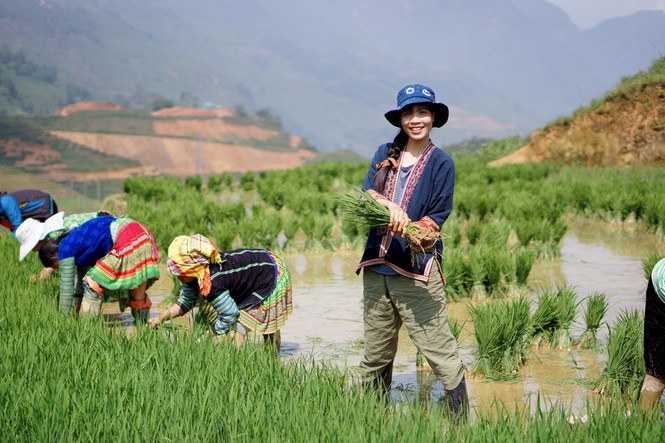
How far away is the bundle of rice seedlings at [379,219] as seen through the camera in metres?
3.10

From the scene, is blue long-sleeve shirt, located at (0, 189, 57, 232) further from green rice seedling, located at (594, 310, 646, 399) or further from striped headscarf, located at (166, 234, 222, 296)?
green rice seedling, located at (594, 310, 646, 399)

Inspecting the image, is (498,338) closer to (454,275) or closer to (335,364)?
(335,364)

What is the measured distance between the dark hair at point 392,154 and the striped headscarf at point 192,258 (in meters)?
0.89

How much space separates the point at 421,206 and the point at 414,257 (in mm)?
227

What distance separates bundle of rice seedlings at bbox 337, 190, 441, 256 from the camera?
3.10 m

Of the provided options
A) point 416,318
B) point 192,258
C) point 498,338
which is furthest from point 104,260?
point 498,338

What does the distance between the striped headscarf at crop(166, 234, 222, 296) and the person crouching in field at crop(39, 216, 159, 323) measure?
0.87 m

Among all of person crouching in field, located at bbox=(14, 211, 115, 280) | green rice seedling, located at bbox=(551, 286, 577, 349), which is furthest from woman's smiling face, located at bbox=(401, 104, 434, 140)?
person crouching in field, located at bbox=(14, 211, 115, 280)

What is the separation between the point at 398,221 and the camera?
3.10 meters

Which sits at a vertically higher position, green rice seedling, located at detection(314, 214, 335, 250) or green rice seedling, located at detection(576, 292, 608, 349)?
green rice seedling, located at detection(314, 214, 335, 250)

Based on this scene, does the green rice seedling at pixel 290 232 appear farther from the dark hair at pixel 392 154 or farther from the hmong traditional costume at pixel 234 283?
the dark hair at pixel 392 154

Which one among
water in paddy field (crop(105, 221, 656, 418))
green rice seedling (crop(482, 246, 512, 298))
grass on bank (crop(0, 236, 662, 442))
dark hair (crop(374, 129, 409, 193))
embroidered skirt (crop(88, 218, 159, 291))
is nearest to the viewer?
grass on bank (crop(0, 236, 662, 442))

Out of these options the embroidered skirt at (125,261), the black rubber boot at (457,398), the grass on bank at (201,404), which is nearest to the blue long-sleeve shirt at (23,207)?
the embroidered skirt at (125,261)

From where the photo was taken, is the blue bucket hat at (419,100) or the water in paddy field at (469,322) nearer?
the blue bucket hat at (419,100)
